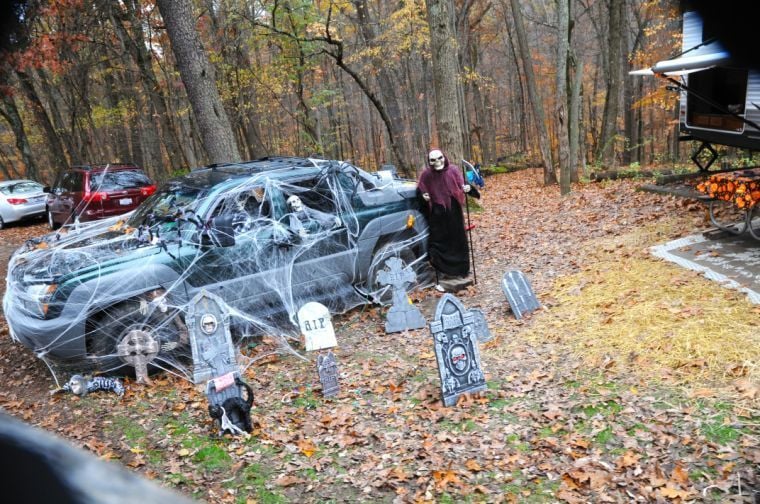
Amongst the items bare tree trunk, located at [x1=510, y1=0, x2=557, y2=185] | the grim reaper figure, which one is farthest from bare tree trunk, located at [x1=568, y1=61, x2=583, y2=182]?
the grim reaper figure

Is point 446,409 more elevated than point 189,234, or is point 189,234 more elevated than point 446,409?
point 189,234

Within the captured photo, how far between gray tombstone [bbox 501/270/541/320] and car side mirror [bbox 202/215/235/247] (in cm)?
355

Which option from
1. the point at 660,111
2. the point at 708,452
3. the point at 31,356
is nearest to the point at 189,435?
the point at 31,356

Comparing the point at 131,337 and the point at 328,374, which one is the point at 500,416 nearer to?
the point at 328,374

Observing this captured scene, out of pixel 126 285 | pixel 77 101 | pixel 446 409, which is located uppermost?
pixel 77 101

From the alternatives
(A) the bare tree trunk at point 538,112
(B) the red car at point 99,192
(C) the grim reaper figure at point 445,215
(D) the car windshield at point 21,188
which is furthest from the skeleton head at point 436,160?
(D) the car windshield at point 21,188

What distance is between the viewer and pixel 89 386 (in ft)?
18.5

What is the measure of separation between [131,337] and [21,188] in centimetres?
1430

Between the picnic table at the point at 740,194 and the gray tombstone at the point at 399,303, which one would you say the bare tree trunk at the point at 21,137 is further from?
the picnic table at the point at 740,194

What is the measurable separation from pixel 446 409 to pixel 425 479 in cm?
106

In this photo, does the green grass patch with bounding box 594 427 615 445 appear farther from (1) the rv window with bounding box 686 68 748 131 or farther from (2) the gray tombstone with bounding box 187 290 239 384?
(1) the rv window with bounding box 686 68 748 131

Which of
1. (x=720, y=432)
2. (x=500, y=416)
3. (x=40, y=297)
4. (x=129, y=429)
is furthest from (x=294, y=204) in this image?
(x=720, y=432)

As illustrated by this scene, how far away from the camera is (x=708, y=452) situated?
3.86 metres

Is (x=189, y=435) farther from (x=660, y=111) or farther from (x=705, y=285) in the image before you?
(x=660, y=111)
